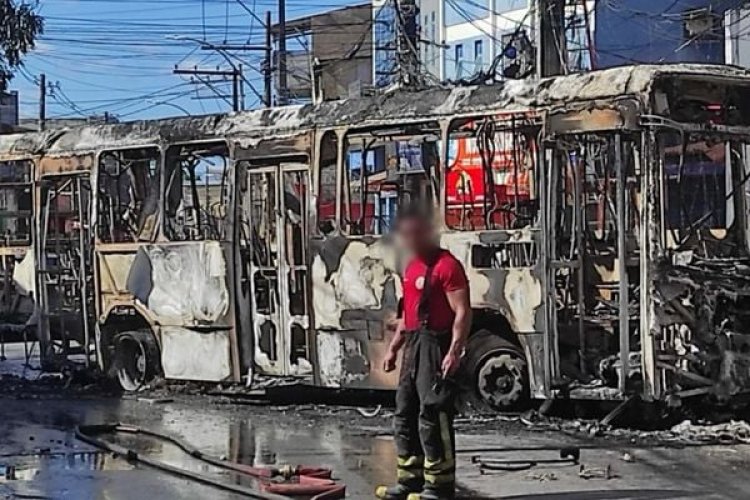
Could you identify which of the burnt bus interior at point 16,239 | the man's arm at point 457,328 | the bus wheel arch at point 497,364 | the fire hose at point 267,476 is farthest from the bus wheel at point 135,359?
the man's arm at point 457,328

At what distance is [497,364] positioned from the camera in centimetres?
1160

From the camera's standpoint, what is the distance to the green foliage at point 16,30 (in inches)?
716

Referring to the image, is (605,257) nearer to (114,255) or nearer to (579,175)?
(579,175)

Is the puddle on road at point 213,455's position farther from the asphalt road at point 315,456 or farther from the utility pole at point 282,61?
the utility pole at point 282,61

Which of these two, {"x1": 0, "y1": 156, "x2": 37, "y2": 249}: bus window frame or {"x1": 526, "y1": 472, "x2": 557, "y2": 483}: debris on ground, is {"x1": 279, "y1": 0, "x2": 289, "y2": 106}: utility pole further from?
{"x1": 526, "y1": 472, "x2": 557, "y2": 483}: debris on ground

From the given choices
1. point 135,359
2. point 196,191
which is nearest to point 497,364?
point 196,191

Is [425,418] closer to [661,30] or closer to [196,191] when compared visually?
[196,191]

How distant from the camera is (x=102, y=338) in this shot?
48.0 ft

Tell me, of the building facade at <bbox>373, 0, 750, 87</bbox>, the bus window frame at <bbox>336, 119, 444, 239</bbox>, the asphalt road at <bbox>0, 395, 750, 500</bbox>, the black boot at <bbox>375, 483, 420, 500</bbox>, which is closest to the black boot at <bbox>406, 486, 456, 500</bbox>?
the black boot at <bbox>375, 483, 420, 500</bbox>

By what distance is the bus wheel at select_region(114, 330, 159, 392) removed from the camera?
46.9 ft

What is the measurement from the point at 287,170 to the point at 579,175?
305 cm

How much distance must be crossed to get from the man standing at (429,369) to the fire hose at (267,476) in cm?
38

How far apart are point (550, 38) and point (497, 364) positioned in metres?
7.24

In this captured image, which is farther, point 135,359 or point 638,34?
point 638,34
